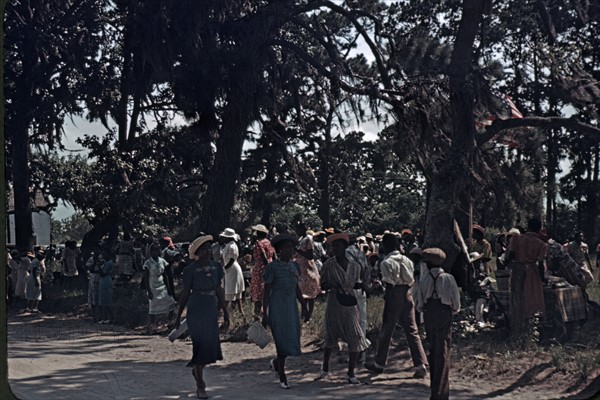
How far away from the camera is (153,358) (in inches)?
465

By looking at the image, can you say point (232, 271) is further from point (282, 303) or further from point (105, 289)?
point (282, 303)

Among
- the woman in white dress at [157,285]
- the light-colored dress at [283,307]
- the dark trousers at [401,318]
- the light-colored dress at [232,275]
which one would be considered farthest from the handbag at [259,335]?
the woman in white dress at [157,285]

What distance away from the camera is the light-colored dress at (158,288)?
551 inches

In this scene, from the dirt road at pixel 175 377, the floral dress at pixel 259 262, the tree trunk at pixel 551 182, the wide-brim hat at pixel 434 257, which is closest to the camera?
the wide-brim hat at pixel 434 257

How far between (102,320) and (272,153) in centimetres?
711

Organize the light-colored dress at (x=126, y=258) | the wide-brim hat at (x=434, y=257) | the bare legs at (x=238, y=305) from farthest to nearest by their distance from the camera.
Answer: the light-colored dress at (x=126, y=258) → the bare legs at (x=238, y=305) → the wide-brim hat at (x=434, y=257)

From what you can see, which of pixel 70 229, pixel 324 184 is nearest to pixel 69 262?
pixel 324 184

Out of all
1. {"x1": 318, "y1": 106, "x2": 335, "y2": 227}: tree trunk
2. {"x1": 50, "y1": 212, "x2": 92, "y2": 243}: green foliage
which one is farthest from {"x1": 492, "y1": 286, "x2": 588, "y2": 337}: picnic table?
{"x1": 50, "y1": 212, "x2": 92, "y2": 243}: green foliage

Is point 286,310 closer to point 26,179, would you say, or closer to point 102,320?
point 102,320

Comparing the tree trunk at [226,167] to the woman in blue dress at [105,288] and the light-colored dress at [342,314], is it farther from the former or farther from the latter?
the light-colored dress at [342,314]

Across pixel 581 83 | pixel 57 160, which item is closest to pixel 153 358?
pixel 581 83

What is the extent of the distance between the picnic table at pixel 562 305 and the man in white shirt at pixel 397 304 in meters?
2.09

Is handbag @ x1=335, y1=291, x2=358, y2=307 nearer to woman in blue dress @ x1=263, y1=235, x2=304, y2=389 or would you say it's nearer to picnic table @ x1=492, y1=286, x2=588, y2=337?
woman in blue dress @ x1=263, y1=235, x2=304, y2=389

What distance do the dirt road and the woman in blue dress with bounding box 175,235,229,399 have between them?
482mm
